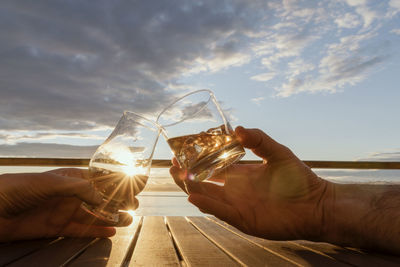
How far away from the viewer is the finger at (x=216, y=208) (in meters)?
1.05

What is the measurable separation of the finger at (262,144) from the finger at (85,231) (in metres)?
0.58

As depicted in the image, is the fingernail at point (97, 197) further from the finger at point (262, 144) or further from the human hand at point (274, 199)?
the finger at point (262, 144)

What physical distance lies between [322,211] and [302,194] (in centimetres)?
9

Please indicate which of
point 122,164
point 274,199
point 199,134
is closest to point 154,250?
point 122,164

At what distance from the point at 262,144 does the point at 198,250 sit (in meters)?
0.45

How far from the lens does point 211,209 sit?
1046 millimetres

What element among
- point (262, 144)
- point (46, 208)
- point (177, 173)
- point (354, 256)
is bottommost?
point (354, 256)

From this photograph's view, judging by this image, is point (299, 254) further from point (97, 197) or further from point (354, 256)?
point (97, 197)

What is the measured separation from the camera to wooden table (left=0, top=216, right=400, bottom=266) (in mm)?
771

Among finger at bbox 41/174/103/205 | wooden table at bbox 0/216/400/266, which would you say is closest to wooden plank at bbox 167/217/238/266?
wooden table at bbox 0/216/400/266

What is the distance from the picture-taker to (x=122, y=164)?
37.9 inches

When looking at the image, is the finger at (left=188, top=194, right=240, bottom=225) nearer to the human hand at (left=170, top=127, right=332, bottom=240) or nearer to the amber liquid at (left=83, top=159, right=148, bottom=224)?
the human hand at (left=170, top=127, right=332, bottom=240)

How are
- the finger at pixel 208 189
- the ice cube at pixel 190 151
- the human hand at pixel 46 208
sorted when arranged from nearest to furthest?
1. the human hand at pixel 46 208
2. the ice cube at pixel 190 151
3. the finger at pixel 208 189

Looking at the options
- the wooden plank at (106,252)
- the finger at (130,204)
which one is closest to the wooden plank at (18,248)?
the wooden plank at (106,252)
